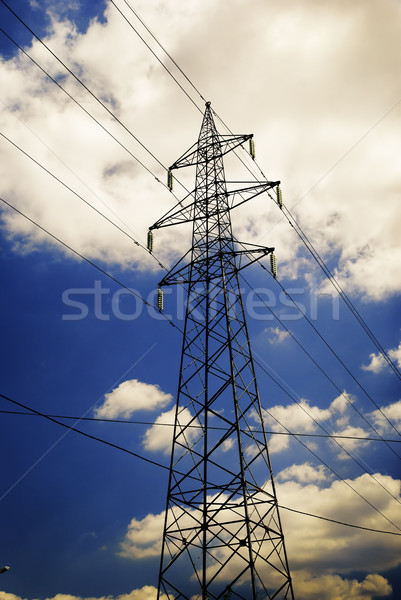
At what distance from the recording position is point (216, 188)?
1773 centimetres

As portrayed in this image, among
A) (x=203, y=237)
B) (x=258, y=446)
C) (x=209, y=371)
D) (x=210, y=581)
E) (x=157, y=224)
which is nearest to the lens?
(x=210, y=581)

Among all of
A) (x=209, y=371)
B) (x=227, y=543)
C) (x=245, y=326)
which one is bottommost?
(x=227, y=543)

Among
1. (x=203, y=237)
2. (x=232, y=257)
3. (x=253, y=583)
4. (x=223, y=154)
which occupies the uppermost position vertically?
(x=223, y=154)

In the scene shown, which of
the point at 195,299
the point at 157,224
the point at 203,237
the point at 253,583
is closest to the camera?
the point at 253,583

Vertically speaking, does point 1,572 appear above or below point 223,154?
below

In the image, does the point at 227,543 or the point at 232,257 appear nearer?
the point at 227,543

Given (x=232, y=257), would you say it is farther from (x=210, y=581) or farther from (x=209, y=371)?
(x=210, y=581)

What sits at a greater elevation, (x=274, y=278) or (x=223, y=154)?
(x=223, y=154)

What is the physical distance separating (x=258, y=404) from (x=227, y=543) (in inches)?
162

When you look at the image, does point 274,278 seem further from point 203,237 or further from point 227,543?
point 227,543

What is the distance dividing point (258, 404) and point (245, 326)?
9.07 ft

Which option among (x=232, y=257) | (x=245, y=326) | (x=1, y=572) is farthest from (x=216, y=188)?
(x=1, y=572)

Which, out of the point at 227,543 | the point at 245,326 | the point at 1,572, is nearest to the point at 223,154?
the point at 245,326

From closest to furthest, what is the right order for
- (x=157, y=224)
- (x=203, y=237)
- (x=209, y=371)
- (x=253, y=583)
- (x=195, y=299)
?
1. (x=253, y=583)
2. (x=209, y=371)
3. (x=195, y=299)
4. (x=203, y=237)
5. (x=157, y=224)
